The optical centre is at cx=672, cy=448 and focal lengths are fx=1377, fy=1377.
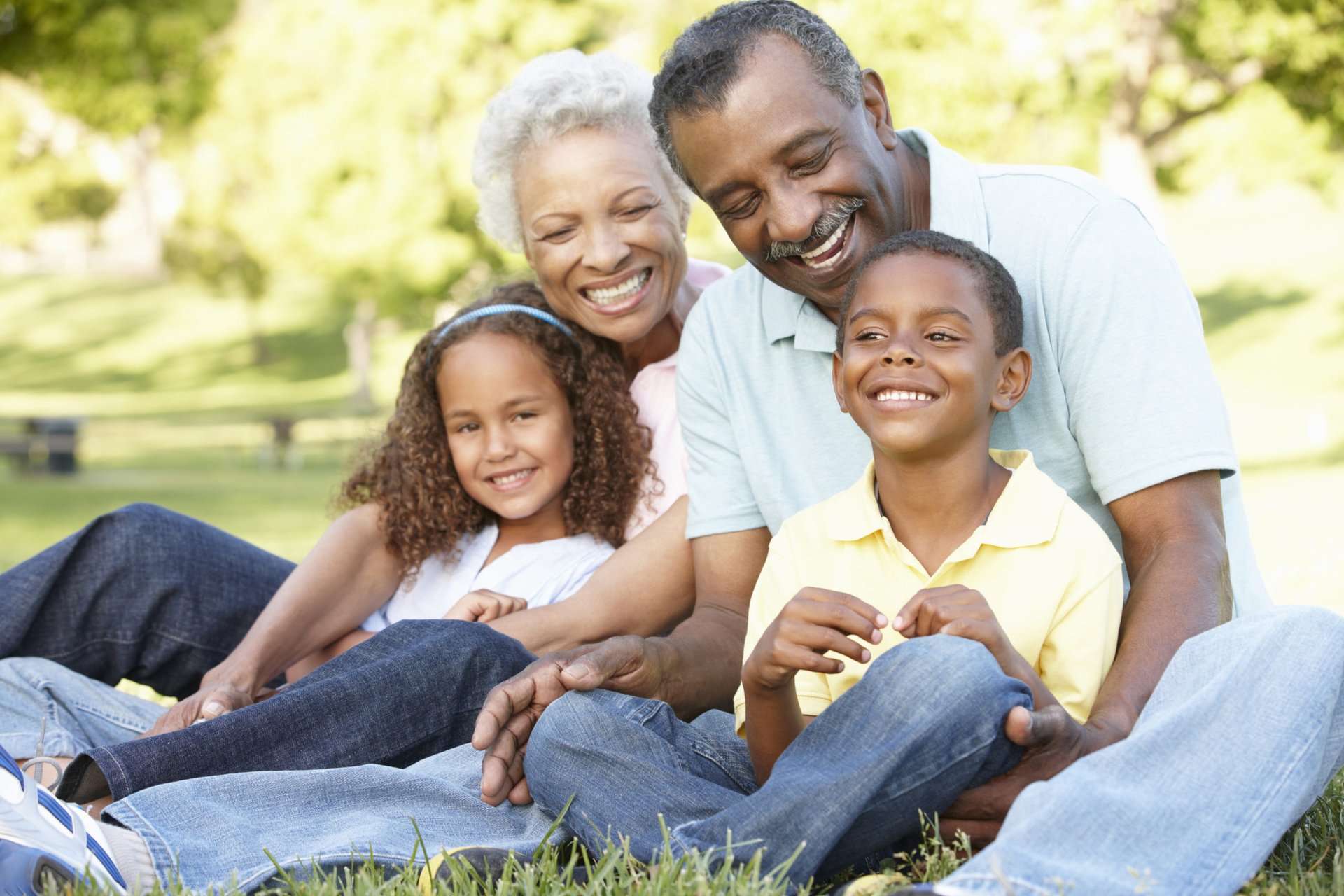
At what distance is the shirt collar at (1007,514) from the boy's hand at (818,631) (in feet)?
1.49

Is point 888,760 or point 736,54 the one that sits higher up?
point 736,54

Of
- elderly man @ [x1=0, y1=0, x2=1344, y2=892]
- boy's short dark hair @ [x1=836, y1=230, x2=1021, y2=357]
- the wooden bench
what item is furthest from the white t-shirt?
the wooden bench

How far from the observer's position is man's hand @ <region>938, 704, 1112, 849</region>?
2.30m

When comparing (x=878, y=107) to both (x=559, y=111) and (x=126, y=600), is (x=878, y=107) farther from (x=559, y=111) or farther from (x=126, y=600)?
(x=126, y=600)

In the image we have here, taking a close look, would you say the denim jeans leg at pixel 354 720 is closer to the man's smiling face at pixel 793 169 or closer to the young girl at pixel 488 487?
the young girl at pixel 488 487

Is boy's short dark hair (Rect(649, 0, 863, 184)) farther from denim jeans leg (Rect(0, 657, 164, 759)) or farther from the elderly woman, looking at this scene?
denim jeans leg (Rect(0, 657, 164, 759))

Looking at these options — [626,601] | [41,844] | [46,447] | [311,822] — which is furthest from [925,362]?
[46,447]

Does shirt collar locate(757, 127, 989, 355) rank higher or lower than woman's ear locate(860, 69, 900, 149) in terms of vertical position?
lower

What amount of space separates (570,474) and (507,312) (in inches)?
20.6

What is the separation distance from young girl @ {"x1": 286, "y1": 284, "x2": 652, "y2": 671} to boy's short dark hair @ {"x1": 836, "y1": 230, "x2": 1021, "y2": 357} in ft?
3.98

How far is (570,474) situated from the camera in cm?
402

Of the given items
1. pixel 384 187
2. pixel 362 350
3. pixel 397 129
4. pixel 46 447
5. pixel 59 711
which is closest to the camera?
pixel 59 711

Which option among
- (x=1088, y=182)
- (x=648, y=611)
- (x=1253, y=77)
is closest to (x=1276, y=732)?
(x=1088, y=182)

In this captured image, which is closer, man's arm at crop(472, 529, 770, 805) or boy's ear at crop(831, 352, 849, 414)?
man's arm at crop(472, 529, 770, 805)
